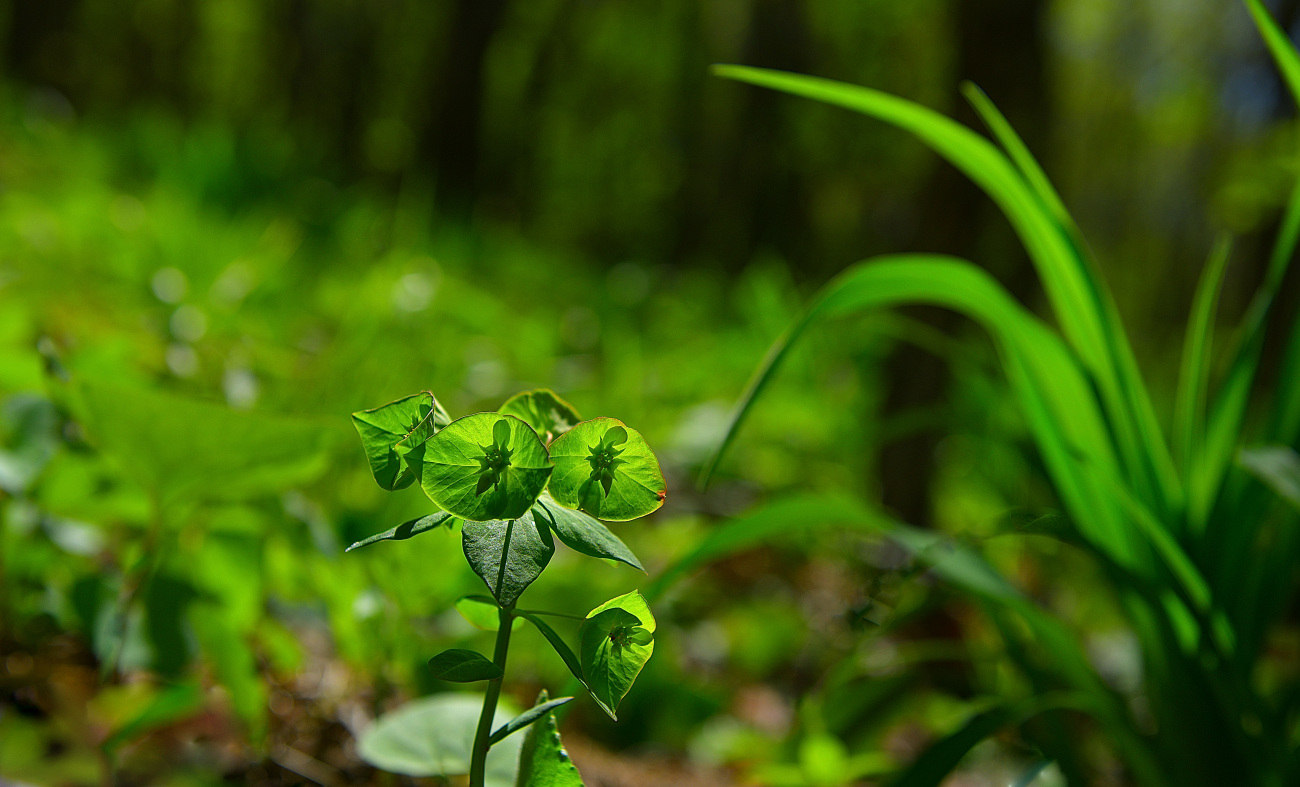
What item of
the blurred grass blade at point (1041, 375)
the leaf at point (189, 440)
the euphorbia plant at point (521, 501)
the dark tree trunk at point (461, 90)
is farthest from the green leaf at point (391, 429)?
the dark tree trunk at point (461, 90)

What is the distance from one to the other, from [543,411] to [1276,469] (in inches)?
18.3

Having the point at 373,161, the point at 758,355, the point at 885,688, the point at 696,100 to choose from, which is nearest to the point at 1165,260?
the point at 696,100

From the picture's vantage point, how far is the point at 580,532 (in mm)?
339

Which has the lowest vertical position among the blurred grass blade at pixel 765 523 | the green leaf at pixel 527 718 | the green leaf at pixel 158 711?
the green leaf at pixel 158 711

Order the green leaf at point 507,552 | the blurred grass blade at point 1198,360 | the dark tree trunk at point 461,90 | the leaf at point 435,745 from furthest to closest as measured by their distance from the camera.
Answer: the dark tree trunk at point 461,90
the blurred grass blade at point 1198,360
the leaf at point 435,745
the green leaf at point 507,552

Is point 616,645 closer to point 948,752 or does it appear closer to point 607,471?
point 607,471

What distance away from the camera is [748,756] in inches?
34.3

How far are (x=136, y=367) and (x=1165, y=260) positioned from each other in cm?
2194

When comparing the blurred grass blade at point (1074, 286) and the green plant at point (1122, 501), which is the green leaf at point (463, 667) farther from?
the blurred grass blade at point (1074, 286)

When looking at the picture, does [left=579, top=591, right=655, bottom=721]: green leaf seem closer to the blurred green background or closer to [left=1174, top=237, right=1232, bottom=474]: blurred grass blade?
the blurred green background

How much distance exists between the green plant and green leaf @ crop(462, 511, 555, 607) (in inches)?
10.6

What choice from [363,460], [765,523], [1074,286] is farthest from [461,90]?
[765,523]

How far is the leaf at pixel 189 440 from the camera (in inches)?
21.9

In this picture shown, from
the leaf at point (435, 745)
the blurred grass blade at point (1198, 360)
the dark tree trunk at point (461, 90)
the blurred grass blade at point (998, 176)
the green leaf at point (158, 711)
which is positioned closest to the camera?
the leaf at point (435, 745)
